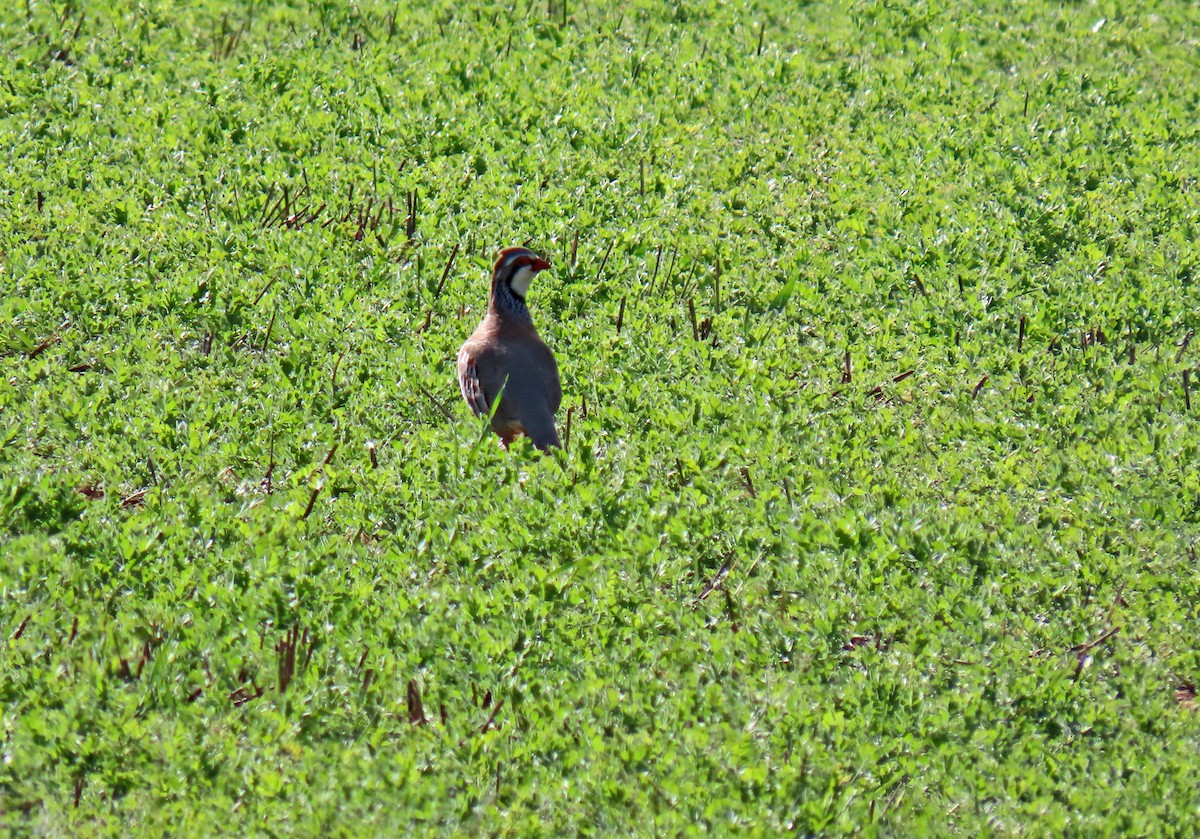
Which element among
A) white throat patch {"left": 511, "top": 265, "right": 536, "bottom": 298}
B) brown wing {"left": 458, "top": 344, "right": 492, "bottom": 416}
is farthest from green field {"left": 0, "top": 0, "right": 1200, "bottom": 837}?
white throat patch {"left": 511, "top": 265, "right": 536, "bottom": 298}

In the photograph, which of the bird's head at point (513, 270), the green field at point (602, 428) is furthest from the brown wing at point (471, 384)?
the bird's head at point (513, 270)

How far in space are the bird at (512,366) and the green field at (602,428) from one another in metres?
0.16

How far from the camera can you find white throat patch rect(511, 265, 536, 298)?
28.4 feet

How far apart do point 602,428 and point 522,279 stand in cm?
116

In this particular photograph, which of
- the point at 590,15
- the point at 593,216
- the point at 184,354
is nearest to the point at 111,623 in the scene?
the point at 184,354

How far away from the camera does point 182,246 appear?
9516 millimetres

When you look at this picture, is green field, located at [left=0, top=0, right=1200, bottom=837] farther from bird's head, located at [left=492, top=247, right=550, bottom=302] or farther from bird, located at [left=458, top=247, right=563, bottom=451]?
bird's head, located at [left=492, top=247, right=550, bottom=302]

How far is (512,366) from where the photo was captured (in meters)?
7.96

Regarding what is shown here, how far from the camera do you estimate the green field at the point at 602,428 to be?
226 inches

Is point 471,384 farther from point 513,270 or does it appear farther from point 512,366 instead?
point 513,270

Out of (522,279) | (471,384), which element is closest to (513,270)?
(522,279)

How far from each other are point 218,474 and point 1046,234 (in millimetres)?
6026

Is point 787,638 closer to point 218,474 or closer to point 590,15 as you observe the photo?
point 218,474

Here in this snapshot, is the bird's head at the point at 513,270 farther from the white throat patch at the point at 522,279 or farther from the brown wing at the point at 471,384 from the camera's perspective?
the brown wing at the point at 471,384
